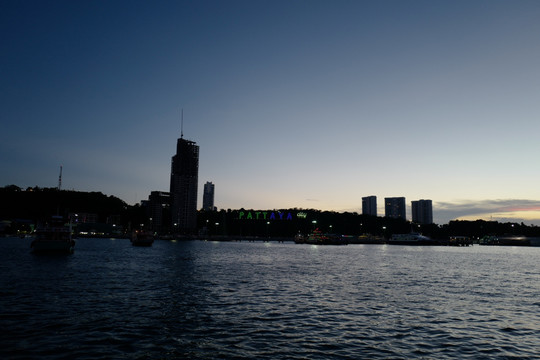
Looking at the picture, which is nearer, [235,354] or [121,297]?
[235,354]

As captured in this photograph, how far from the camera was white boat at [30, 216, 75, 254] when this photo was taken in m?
99.0

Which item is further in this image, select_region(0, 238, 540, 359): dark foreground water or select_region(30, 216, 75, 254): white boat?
select_region(30, 216, 75, 254): white boat

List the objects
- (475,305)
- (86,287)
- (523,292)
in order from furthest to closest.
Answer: (523,292) → (86,287) → (475,305)

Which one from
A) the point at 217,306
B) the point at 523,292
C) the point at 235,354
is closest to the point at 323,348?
the point at 235,354

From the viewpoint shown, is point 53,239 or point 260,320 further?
point 53,239

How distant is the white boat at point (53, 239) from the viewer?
99000 millimetres

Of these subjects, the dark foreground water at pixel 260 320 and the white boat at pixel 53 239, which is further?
the white boat at pixel 53 239

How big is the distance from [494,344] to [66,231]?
105 meters

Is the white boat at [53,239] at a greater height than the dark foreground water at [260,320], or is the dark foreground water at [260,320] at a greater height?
the white boat at [53,239]

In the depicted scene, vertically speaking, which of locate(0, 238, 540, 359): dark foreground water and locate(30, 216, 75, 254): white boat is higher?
locate(30, 216, 75, 254): white boat

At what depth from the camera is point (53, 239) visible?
333 feet

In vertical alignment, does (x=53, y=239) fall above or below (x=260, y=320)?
above

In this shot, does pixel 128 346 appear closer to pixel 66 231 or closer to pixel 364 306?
pixel 364 306

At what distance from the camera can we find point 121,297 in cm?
3772
